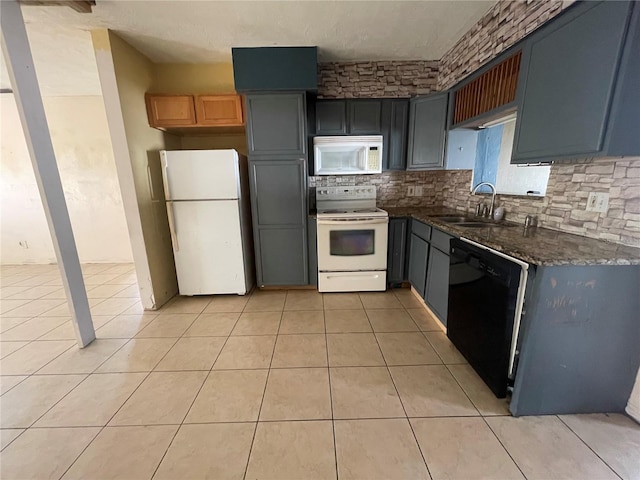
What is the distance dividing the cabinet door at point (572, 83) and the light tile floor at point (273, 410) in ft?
4.75

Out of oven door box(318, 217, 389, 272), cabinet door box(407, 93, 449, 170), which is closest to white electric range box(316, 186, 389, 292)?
oven door box(318, 217, 389, 272)

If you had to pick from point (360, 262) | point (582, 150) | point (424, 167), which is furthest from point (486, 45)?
point (360, 262)

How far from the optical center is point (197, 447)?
4.28 feet

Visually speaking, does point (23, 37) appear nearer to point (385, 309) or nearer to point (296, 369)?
point (296, 369)

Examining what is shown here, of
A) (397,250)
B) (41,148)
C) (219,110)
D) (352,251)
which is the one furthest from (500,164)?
(41,148)

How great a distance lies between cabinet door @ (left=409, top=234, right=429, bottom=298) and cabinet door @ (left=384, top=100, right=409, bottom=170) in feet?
2.98

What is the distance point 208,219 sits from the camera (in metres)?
2.79

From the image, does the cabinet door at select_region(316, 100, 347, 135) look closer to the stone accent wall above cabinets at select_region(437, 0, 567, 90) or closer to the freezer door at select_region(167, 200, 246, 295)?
the stone accent wall above cabinets at select_region(437, 0, 567, 90)

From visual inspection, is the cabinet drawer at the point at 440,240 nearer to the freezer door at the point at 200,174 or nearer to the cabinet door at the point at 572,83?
the cabinet door at the point at 572,83

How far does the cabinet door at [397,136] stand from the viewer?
3.02m

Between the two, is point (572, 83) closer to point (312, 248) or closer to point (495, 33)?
point (495, 33)

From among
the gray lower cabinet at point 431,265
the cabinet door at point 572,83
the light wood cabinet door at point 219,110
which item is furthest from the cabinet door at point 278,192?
the cabinet door at point 572,83

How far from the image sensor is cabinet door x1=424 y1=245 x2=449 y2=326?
7.07 feet

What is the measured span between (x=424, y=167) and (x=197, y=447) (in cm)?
305
